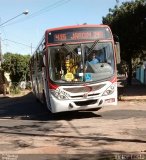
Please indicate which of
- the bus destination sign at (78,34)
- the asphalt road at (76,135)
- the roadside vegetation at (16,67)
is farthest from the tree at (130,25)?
the bus destination sign at (78,34)

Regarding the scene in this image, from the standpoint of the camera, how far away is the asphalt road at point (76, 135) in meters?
10.1

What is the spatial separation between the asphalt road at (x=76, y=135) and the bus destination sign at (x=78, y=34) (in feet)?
9.66

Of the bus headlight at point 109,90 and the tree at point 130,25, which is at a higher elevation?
the tree at point 130,25

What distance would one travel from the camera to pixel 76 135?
12.5m

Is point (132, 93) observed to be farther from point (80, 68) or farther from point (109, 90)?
point (80, 68)

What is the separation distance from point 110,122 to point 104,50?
117 inches

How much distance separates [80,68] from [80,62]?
8.7 inches

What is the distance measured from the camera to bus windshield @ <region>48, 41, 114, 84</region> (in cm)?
1622

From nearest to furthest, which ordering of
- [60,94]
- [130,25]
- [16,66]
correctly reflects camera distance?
[60,94], [130,25], [16,66]

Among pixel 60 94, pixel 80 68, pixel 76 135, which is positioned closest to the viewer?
pixel 76 135

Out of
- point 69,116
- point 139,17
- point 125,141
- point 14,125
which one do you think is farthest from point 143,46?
point 125,141

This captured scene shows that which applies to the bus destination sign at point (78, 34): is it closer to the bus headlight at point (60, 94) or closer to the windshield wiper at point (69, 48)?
the windshield wiper at point (69, 48)

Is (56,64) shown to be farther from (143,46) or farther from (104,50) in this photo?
(143,46)

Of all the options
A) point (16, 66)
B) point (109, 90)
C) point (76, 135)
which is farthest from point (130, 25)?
point (76, 135)
